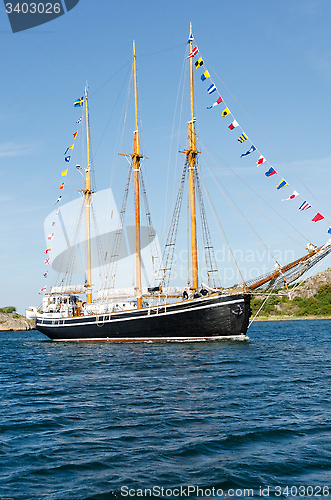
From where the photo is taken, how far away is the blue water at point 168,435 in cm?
797

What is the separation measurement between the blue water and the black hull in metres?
16.1

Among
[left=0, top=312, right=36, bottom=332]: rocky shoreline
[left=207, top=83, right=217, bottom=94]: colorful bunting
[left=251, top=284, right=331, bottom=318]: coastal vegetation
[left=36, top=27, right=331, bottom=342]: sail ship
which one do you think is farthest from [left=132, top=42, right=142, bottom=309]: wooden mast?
[left=0, top=312, right=36, bottom=332]: rocky shoreline

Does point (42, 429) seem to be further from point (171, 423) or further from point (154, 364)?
point (154, 364)

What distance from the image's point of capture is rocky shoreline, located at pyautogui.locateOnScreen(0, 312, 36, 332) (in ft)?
417

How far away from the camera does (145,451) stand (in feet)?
31.9

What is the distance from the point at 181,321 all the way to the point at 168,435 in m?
28.1

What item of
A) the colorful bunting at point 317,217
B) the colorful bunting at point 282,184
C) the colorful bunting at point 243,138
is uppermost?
the colorful bunting at point 243,138

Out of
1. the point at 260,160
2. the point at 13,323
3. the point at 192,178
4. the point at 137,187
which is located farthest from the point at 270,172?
the point at 13,323

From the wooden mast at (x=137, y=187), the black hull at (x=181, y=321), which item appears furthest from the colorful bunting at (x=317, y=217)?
the wooden mast at (x=137, y=187)

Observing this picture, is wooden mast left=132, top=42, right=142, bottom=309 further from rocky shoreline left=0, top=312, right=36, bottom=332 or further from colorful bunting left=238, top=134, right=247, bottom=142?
rocky shoreline left=0, top=312, right=36, bottom=332

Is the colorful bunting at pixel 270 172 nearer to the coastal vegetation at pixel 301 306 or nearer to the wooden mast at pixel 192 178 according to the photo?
the wooden mast at pixel 192 178

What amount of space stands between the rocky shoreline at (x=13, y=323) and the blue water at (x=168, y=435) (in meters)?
115

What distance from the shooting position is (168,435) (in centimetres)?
1091

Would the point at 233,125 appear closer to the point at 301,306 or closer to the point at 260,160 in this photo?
the point at 260,160
